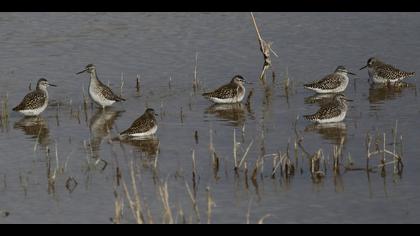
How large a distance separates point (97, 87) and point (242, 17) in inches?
475

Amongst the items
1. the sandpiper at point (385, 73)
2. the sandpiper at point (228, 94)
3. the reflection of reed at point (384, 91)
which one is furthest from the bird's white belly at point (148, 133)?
the sandpiper at point (385, 73)

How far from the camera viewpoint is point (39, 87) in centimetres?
2225

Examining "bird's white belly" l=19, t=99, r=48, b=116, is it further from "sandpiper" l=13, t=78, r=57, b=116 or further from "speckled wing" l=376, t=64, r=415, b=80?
"speckled wing" l=376, t=64, r=415, b=80

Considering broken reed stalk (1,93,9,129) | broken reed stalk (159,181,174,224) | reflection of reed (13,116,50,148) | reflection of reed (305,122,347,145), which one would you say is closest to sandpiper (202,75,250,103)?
reflection of reed (305,122,347,145)

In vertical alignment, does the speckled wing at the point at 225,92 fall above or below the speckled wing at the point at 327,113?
below

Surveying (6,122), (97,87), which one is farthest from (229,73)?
(6,122)

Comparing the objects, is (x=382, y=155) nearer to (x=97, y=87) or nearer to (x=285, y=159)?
(x=285, y=159)

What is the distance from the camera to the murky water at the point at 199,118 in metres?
14.6

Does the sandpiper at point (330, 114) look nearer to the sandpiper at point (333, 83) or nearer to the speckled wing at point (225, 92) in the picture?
the speckled wing at point (225, 92)

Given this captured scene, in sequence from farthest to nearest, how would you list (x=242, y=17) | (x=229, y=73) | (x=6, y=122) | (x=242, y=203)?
(x=242, y=17) → (x=229, y=73) → (x=6, y=122) → (x=242, y=203)

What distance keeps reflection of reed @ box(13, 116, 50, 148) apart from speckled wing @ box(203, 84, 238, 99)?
11.9 ft

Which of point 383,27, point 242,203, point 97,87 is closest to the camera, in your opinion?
point 242,203

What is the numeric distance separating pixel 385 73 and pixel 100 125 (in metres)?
7.31

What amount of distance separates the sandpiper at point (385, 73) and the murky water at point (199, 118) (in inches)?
12.5
